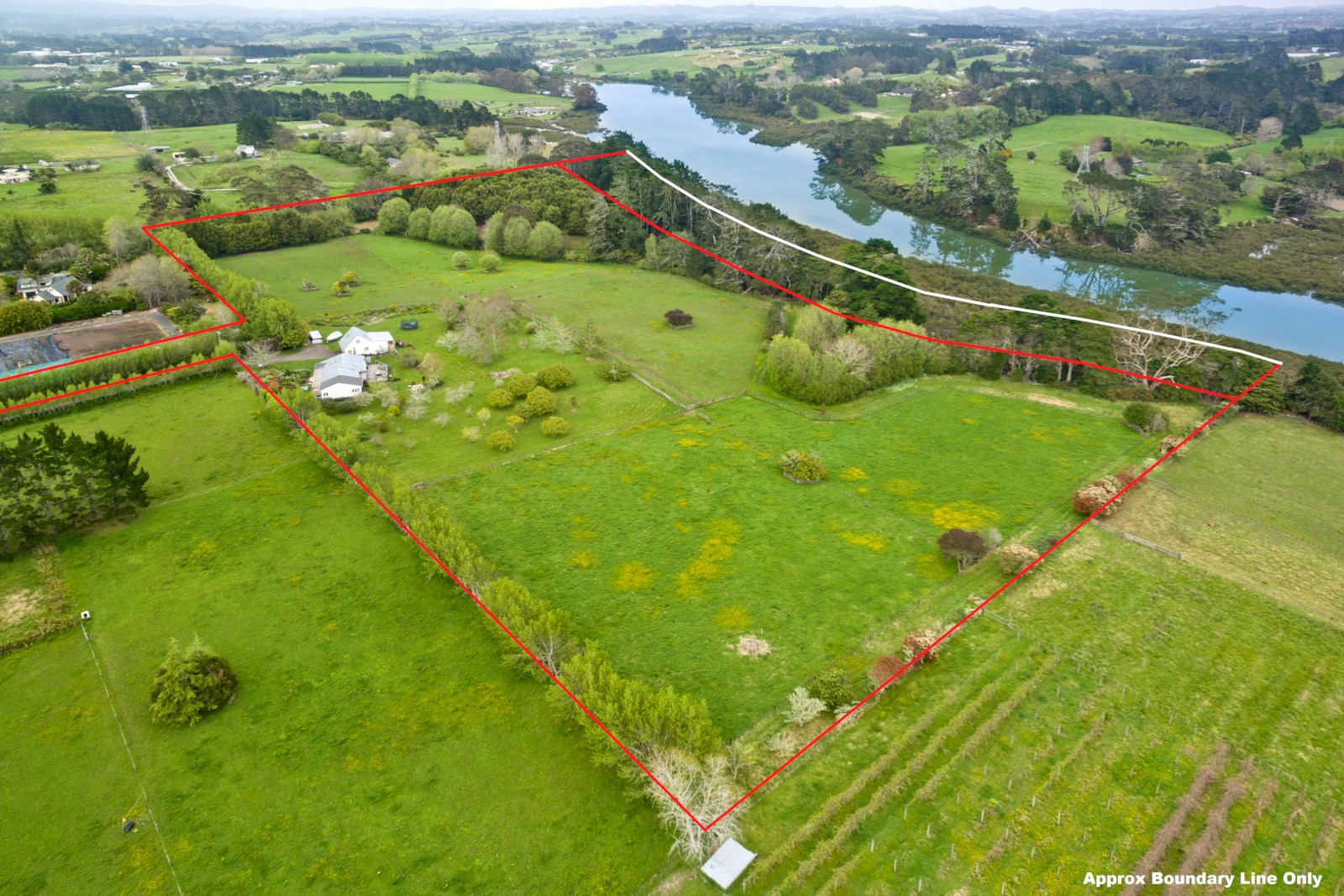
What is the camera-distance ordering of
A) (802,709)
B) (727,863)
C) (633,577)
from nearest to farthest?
(727,863) → (802,709) → (633,577)

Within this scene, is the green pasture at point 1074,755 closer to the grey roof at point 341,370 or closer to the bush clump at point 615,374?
the bush clump at point 615,374

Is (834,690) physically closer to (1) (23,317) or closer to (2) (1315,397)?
(2) (1315,397)

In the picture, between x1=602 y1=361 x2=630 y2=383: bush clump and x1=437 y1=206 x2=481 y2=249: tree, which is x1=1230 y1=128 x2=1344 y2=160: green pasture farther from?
x1=437 y1=206 x2=481 y2=249: tree

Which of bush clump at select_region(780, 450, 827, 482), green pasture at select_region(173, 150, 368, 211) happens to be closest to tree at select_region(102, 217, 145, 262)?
green pasture at select_region(173, 150, 368, 211)

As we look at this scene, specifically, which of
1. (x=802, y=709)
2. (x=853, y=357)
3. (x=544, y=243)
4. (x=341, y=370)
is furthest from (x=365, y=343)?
(x=802, y=709)

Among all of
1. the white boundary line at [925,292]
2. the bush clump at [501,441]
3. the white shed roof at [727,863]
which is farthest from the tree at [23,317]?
the white shed roof at [727,863]

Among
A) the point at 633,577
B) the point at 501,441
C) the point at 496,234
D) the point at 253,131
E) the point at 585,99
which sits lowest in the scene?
the point at 633,577
